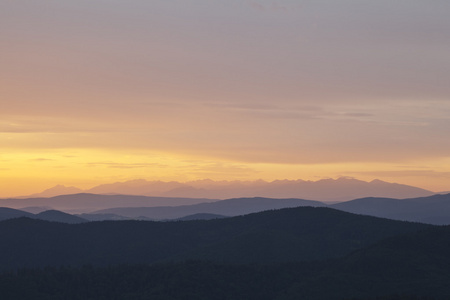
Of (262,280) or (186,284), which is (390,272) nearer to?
(262,280)

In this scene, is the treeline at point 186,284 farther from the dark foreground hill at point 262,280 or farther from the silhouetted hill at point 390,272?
the silhouetted hill at point 390,272

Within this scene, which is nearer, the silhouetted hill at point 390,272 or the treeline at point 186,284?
the silhouetted hill at point 390,272

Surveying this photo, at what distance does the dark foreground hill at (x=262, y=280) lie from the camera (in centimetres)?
15330

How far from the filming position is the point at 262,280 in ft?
549

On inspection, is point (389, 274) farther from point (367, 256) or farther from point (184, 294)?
point (184, 294)

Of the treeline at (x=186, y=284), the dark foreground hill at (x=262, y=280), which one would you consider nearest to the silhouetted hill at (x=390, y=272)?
the dark foreground hill at (x=262, y=280)

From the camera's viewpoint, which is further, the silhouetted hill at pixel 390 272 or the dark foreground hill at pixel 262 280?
the dark foreground hill at pixel 262 280

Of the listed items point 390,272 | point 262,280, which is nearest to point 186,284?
point 262,280

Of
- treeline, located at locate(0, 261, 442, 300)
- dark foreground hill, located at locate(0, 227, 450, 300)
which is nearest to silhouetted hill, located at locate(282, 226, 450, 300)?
dark foreground hill, located at locate(0, 227, 450, 300)

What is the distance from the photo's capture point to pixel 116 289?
160 metres

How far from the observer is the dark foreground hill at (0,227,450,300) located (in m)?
153

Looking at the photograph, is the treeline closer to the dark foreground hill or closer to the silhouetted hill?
the dark foreground hill

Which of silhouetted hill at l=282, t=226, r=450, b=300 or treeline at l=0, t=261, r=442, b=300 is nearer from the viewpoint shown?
silhouetted hill at l=282, t=226, r=450, b=300

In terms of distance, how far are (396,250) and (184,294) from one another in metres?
56.8
